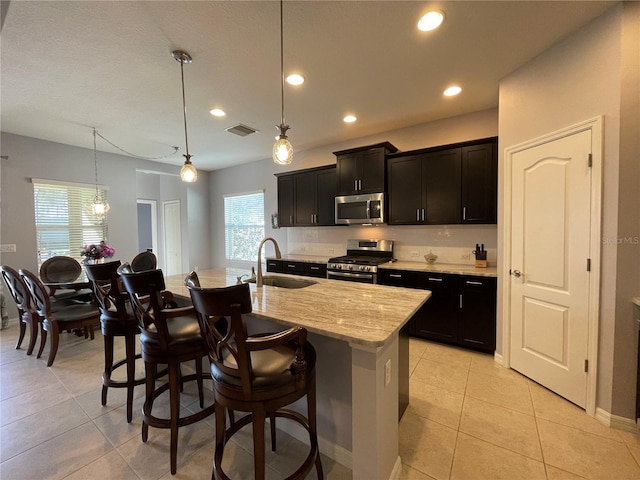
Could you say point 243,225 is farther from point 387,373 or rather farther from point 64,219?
point 387,373

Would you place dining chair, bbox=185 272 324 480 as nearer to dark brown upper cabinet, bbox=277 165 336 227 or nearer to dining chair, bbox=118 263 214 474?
dining chair, bbox=118 263 214 474

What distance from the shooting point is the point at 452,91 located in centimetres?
293

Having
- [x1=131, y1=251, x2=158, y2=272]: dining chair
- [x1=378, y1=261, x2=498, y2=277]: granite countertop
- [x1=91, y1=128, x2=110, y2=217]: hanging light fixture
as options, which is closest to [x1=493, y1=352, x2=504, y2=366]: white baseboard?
[x1=378, y1=261, x2=498, y2=277]: granite countertop

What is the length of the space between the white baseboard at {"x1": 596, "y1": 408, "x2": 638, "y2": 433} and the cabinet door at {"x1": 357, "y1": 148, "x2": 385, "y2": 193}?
9.58 ft

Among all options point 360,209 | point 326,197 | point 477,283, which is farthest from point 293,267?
point 477,283

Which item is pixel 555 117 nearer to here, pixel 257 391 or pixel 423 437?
pixel 423 437

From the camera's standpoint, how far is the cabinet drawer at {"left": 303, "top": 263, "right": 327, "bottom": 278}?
4.21m

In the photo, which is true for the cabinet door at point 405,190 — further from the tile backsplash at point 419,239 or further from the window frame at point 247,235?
the window frame at point 247,235

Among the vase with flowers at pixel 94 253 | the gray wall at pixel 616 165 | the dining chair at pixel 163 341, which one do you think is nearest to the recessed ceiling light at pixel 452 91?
the gray wall at pixel 616 165

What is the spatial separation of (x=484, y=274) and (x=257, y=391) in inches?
104

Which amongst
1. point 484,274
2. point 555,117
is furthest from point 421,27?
point 484,274

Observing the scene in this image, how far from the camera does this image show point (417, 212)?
3.62m

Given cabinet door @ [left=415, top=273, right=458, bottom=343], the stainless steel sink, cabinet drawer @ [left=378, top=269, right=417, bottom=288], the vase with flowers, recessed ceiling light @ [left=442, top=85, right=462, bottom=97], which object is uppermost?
recessed ceiling light @ [left=442, top=85, right=462, bottom=97]

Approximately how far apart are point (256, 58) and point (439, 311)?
10.4 feet
